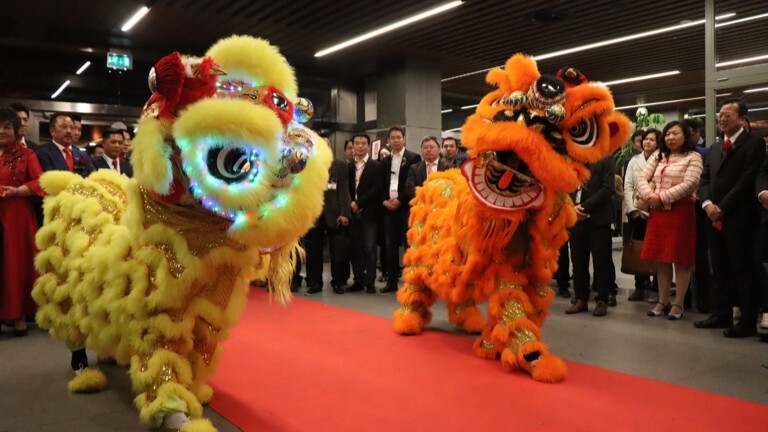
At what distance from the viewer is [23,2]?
6.47 m

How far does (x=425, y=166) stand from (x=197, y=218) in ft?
12.4

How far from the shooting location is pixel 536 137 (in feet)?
8.42

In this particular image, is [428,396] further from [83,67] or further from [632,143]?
[83,67]

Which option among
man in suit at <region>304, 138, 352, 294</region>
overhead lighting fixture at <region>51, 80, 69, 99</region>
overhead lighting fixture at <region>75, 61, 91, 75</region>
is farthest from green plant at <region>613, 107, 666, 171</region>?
overhead lighting fixture at <region>51, 80, 69, 99</region>

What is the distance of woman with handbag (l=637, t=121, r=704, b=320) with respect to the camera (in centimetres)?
407

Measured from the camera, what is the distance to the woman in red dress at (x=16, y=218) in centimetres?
362

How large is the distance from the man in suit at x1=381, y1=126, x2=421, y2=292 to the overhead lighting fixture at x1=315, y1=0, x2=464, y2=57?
6.38 ft

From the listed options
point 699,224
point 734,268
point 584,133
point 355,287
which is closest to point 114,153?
point 355,287

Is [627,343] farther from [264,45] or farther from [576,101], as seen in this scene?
[264,45]

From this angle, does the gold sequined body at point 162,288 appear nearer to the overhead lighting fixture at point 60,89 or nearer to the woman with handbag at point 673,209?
the woman with handbag at point 673,209

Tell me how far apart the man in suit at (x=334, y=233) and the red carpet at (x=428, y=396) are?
7.06ft

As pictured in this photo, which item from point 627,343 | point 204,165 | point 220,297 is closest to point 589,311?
point 627,343

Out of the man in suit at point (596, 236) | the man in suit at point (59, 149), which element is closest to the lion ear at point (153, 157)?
the man in suit at point (59, 149)

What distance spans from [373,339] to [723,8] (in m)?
5.85
